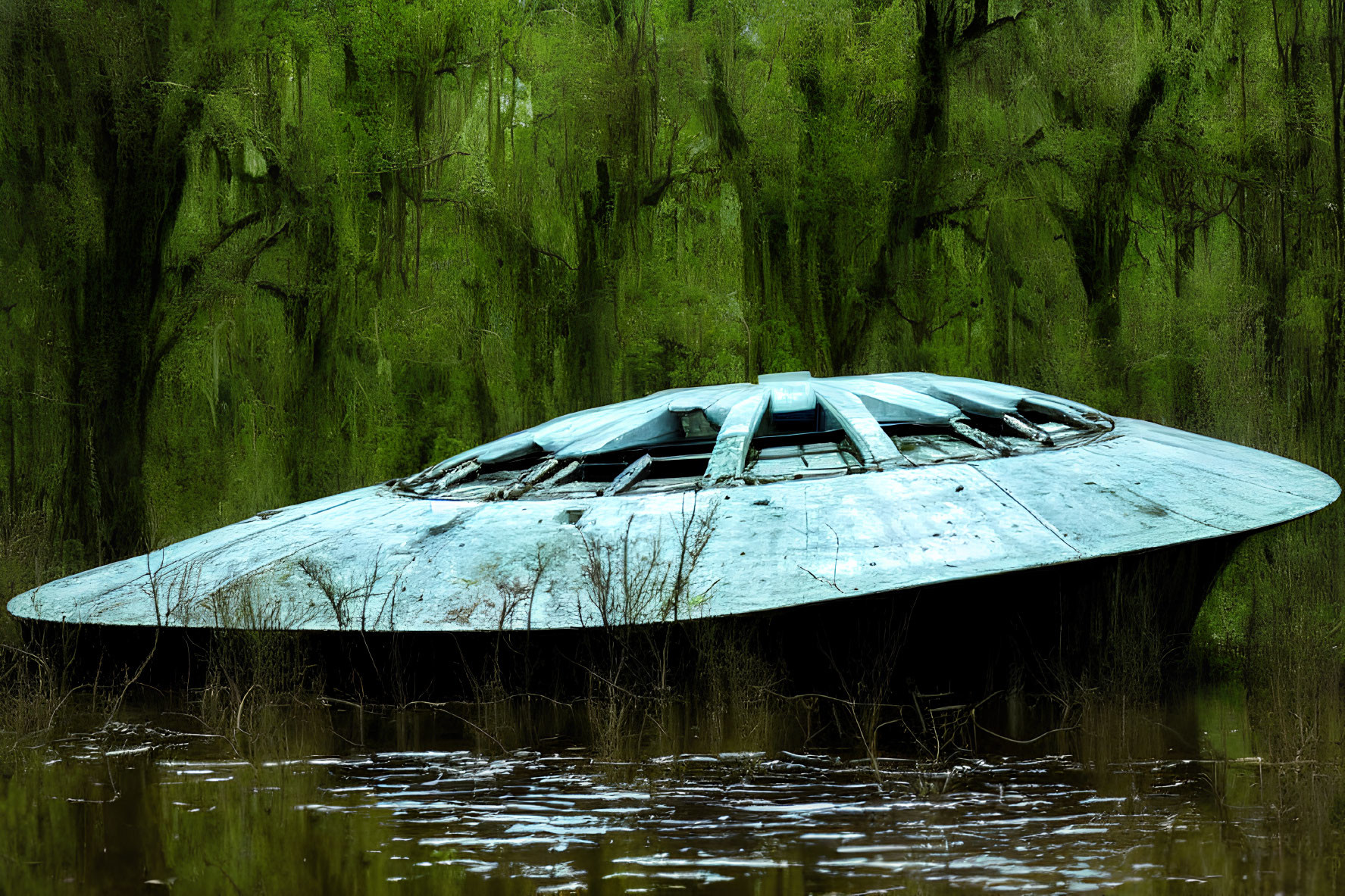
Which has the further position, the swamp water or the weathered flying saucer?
the weathered flying saucer

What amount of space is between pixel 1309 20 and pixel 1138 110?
187 cm

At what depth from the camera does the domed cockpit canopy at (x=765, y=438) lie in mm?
6566

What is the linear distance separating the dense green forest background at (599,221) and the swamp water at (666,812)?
6.92 m

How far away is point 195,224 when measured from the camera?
1380cm

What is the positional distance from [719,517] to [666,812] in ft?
6.31

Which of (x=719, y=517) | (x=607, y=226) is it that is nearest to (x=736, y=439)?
(x=719, y=517)

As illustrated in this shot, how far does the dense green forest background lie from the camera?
12.1 m

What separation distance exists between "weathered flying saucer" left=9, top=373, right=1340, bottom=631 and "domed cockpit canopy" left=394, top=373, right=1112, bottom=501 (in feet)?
0.06

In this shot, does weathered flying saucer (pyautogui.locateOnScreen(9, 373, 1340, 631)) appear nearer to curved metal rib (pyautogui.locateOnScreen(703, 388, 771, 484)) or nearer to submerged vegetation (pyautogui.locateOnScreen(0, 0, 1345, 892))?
curved metal rib (pyautogui.locateOnScreen(703, 388, 771, 484))

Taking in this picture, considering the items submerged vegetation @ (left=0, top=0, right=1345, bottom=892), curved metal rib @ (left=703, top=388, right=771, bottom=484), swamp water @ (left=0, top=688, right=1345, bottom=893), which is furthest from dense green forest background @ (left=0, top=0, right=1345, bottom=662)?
swamp water @ (left=0, top=688, right=1345, bottom=893)

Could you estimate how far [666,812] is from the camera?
417 centimetres

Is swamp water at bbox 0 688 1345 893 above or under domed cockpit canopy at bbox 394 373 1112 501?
under

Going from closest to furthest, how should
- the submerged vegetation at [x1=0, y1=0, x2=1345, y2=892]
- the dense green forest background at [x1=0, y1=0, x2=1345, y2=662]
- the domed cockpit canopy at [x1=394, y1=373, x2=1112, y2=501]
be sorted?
the domed cockpit canopy at [x1=394, y1=373, x2=1112, y2=501] < the submerged vegetation at [x1=0, y1=0, x2=1345, y2=892] < the dense green forest background at [x1=0, y1=0, x2=1345, y2=662]

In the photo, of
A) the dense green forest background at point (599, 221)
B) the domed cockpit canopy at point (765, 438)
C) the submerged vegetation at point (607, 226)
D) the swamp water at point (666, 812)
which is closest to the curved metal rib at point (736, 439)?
the domed cockpit canopy at point (765, 438)
